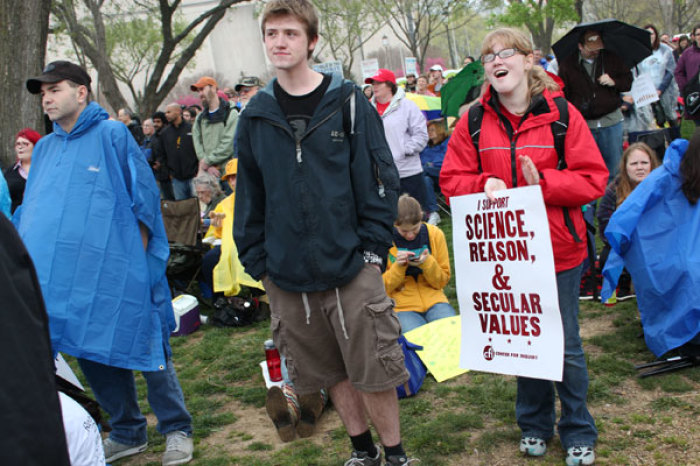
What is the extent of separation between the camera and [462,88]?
10.8 meters

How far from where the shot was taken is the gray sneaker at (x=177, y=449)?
412 centimetres

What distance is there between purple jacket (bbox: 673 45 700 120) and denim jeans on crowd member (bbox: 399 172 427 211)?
3.77 m

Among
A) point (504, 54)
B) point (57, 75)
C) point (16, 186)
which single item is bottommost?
point (16, 186)

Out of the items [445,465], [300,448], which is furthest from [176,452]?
[445,465]

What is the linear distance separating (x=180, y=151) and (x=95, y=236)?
285 inches

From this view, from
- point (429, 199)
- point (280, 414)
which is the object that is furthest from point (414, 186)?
point (280, 414)

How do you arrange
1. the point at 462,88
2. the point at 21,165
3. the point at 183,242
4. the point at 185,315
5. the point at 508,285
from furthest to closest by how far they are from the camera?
the point at 462,88 → the point at 183,242 → the point at 185,315 → the point at 21,165 → the point at 508,285

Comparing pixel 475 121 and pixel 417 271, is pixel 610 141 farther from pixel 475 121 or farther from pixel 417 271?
pixel 475 121

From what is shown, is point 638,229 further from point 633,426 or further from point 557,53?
point 557,53

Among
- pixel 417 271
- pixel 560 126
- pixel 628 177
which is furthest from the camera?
pixel 628 177

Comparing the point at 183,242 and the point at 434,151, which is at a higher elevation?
the point at 434,151

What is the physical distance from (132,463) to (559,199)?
2.93 m

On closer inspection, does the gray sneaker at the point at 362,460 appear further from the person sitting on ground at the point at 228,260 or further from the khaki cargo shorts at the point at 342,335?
the person sitting on ground at the point at 228,260

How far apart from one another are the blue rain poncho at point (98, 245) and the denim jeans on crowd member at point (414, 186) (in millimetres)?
5202
